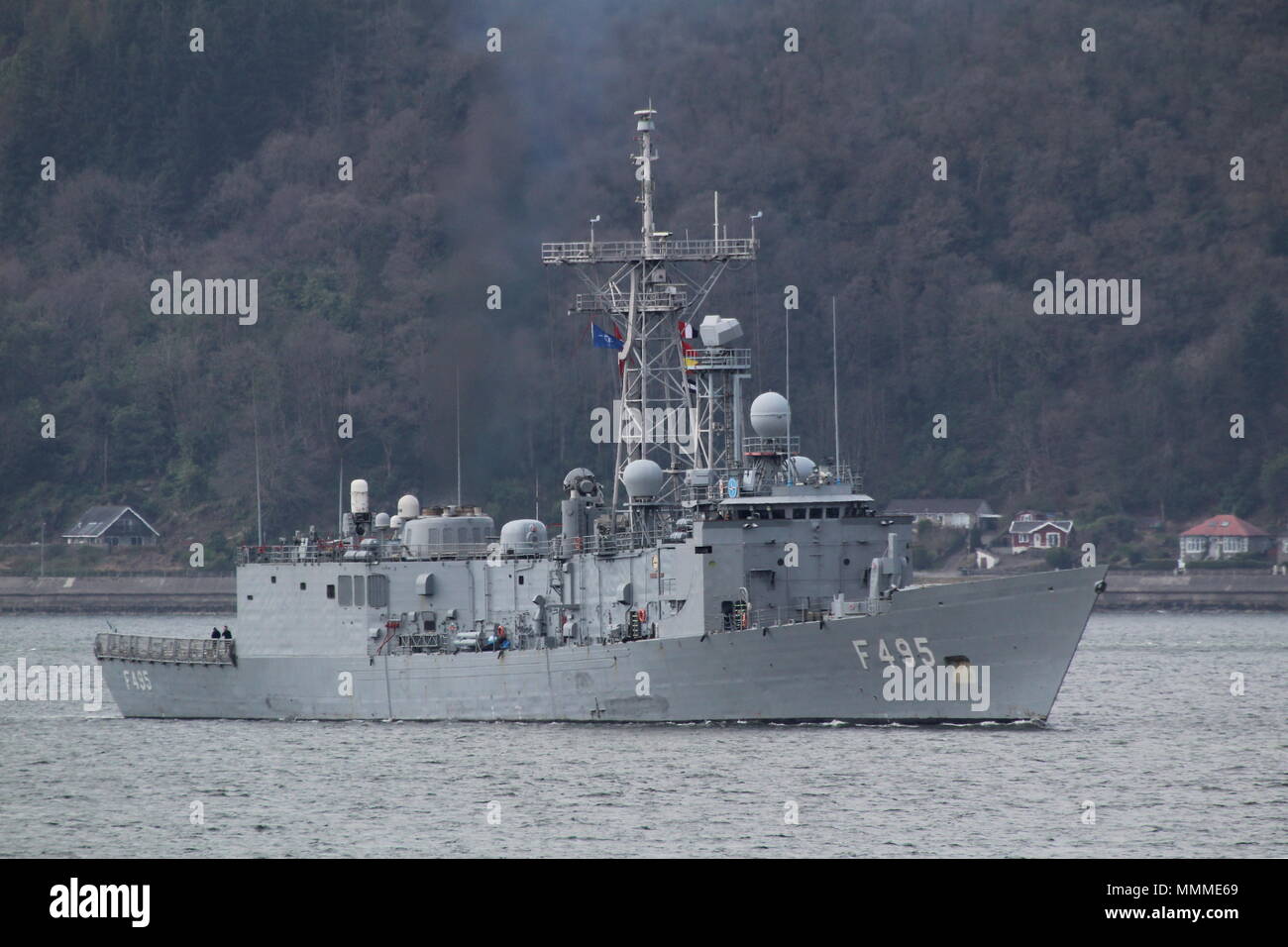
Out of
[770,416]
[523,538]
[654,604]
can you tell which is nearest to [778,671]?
[654,604]

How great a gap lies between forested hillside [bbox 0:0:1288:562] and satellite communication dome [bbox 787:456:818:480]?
132ft

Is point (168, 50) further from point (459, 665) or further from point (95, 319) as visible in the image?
point (459, 665)

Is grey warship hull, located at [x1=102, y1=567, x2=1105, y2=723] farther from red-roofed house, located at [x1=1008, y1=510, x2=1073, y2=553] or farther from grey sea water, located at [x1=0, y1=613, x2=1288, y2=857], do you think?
red-roofed house, located at [x1=1008, y1=510, x2=1073, y2=553]

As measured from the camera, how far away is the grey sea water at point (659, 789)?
3102 cm

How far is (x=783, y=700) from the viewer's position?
41.0 m

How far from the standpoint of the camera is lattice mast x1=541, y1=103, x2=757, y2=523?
160 ft

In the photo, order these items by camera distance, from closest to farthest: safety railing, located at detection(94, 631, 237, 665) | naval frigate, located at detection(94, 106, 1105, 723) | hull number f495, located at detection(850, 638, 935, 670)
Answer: hull number f495, located at detection(850, 638, 935, 670)
naval frigate, located at detection(94, 106, 1105, 723)
safety railing, located at detection(94, 631, 237, 665)

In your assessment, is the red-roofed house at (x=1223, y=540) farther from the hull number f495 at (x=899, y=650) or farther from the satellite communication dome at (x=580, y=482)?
the hull number f495 at (x=899, y=650)

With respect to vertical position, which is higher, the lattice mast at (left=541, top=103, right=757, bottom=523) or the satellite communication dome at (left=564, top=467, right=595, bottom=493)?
the lattice mast at (left=541, top=103, right=757, bottom=523)

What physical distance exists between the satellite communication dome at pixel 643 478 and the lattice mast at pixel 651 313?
2637mm

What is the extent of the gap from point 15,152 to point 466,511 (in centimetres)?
10188

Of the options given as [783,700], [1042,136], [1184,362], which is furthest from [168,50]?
[783,700]

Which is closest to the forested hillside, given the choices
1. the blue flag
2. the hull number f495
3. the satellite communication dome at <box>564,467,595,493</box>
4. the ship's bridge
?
the blue flag
